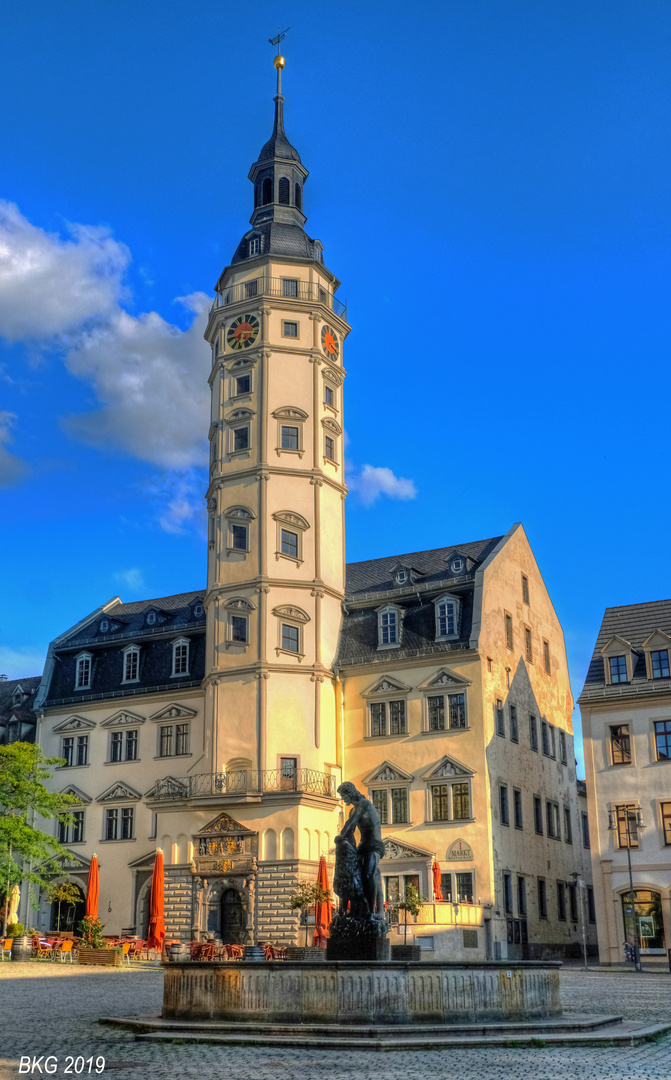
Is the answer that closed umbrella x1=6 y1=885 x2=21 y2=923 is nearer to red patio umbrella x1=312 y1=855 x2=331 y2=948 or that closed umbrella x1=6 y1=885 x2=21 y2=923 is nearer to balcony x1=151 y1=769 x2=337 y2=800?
balcony x1=151 y1=769 x2=337 y2=800

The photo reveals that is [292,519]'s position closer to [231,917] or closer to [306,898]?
[231,917]

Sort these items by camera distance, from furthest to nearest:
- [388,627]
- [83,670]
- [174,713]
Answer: [83,670], [174,713], [388,627]

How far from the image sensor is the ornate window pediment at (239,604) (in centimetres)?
4634

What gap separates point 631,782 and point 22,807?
23306mm

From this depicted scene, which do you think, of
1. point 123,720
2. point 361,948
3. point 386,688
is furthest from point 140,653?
point 361,948

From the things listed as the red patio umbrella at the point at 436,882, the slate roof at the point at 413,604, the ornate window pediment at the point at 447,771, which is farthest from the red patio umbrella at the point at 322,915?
the slate roof at the point at 413,604

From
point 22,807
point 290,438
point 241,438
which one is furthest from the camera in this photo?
point 241,438

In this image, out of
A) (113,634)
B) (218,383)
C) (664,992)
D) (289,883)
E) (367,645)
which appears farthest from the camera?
(113,634)

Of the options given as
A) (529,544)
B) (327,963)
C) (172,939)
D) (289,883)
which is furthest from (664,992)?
(529,544)

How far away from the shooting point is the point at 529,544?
52562 mm

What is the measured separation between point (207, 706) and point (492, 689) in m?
11.3

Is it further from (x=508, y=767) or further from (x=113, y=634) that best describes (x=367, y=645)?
(x=113, y=634)

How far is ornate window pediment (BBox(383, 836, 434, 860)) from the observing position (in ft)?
142

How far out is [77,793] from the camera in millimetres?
51875
